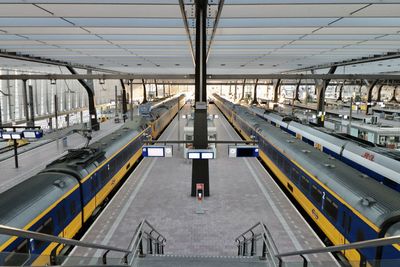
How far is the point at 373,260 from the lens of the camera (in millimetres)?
7867

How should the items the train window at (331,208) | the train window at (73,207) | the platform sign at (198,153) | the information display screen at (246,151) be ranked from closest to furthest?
the train window at (331,208)
the train window at (73,207)
the platform sign at (198,153)
the information display screen at (246,151)

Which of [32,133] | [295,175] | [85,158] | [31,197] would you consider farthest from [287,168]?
[32,133]

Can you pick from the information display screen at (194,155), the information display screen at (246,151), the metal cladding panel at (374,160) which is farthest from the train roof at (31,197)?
the metal cladding panel at (374,160)

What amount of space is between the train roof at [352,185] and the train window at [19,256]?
9139 millimetres

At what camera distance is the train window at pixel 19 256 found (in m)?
6.84

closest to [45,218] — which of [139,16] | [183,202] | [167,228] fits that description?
[167,228]

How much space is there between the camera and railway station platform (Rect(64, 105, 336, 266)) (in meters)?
11.4

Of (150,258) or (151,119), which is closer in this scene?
(150,258)

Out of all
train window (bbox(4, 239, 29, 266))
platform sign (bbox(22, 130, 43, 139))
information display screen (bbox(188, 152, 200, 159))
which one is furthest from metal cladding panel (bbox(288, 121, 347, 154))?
platform sign (bbox(22, 130, 43, 139))

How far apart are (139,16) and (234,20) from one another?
282 cm

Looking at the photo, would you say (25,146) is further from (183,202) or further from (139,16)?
(139,16)

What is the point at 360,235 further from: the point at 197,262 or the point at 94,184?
the point at 94,184

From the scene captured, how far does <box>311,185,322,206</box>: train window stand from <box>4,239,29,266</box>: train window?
33.2 ft

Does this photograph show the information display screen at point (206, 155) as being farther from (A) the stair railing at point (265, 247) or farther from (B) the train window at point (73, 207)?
(B) the train window at point (73, 207)
